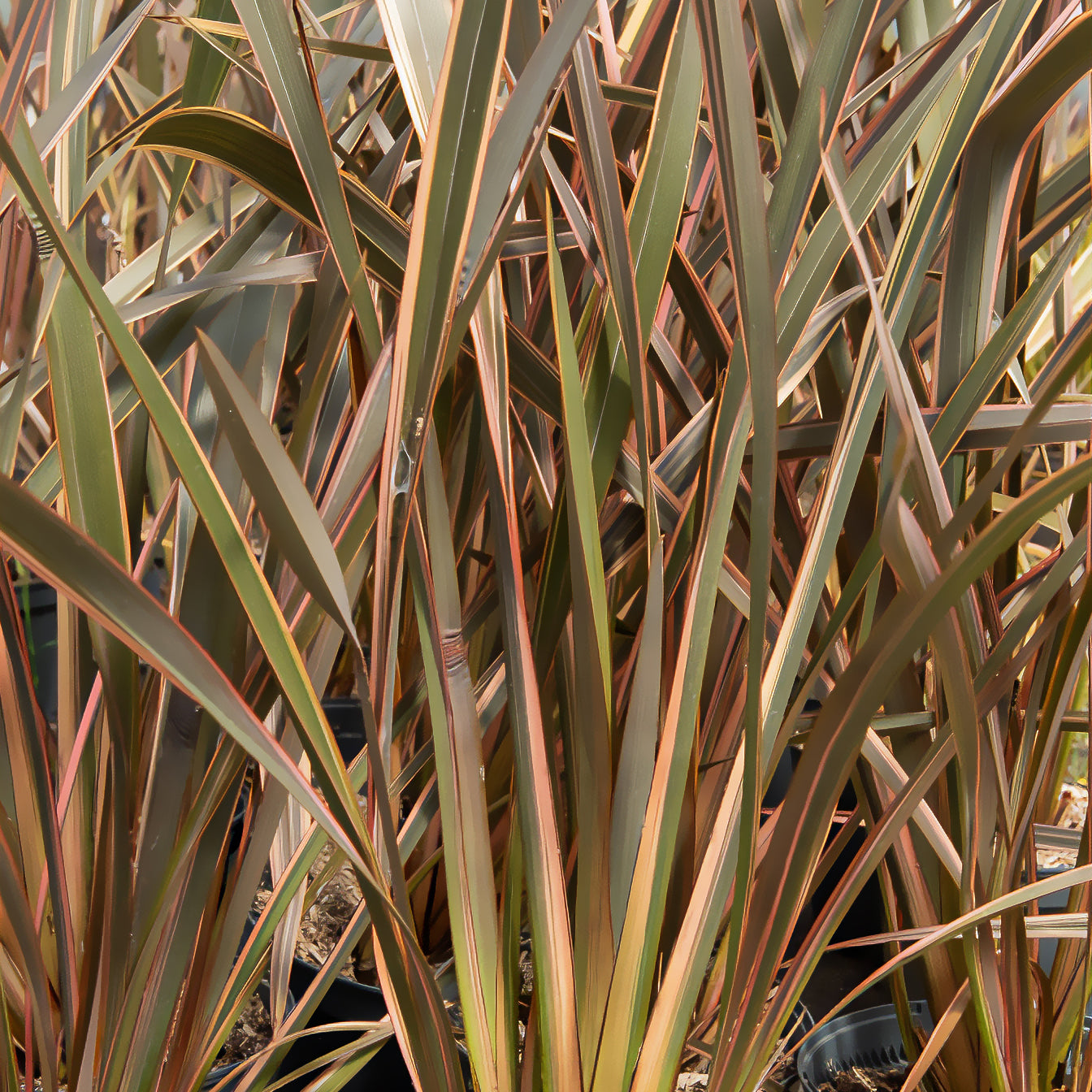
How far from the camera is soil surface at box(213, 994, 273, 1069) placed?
521 mm

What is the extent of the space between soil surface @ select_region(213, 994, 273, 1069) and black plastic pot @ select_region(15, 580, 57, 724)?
0.51 meters

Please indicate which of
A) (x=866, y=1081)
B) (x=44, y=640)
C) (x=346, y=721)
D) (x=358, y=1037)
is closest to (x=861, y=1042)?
(x=866, y=1081)

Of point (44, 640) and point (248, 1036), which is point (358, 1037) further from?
point (44, 640)

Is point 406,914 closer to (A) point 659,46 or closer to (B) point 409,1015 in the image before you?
(B) point 409,1015

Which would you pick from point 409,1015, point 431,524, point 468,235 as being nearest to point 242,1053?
point 409,1015

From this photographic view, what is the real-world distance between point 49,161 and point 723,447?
40cm

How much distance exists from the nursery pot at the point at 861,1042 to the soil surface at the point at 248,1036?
301mm

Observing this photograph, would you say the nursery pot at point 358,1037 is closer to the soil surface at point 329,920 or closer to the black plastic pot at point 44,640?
the soil surface at point 329,920

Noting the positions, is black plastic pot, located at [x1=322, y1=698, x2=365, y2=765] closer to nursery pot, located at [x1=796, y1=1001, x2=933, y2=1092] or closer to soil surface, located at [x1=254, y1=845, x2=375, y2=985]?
soil surface, located at [x1=254, y1=845, x2=375, y2=985]

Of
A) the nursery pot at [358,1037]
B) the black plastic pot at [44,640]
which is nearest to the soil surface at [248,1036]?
the nursery pot at [358,1037]

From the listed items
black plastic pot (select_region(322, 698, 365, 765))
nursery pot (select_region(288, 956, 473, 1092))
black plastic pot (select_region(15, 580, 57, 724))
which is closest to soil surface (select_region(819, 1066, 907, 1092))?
nursery pot (select_region(288, 956, 473, 1092))

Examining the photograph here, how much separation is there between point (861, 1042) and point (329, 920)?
14.1 inches

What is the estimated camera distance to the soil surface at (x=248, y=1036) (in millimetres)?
521

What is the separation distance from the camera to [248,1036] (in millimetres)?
532
